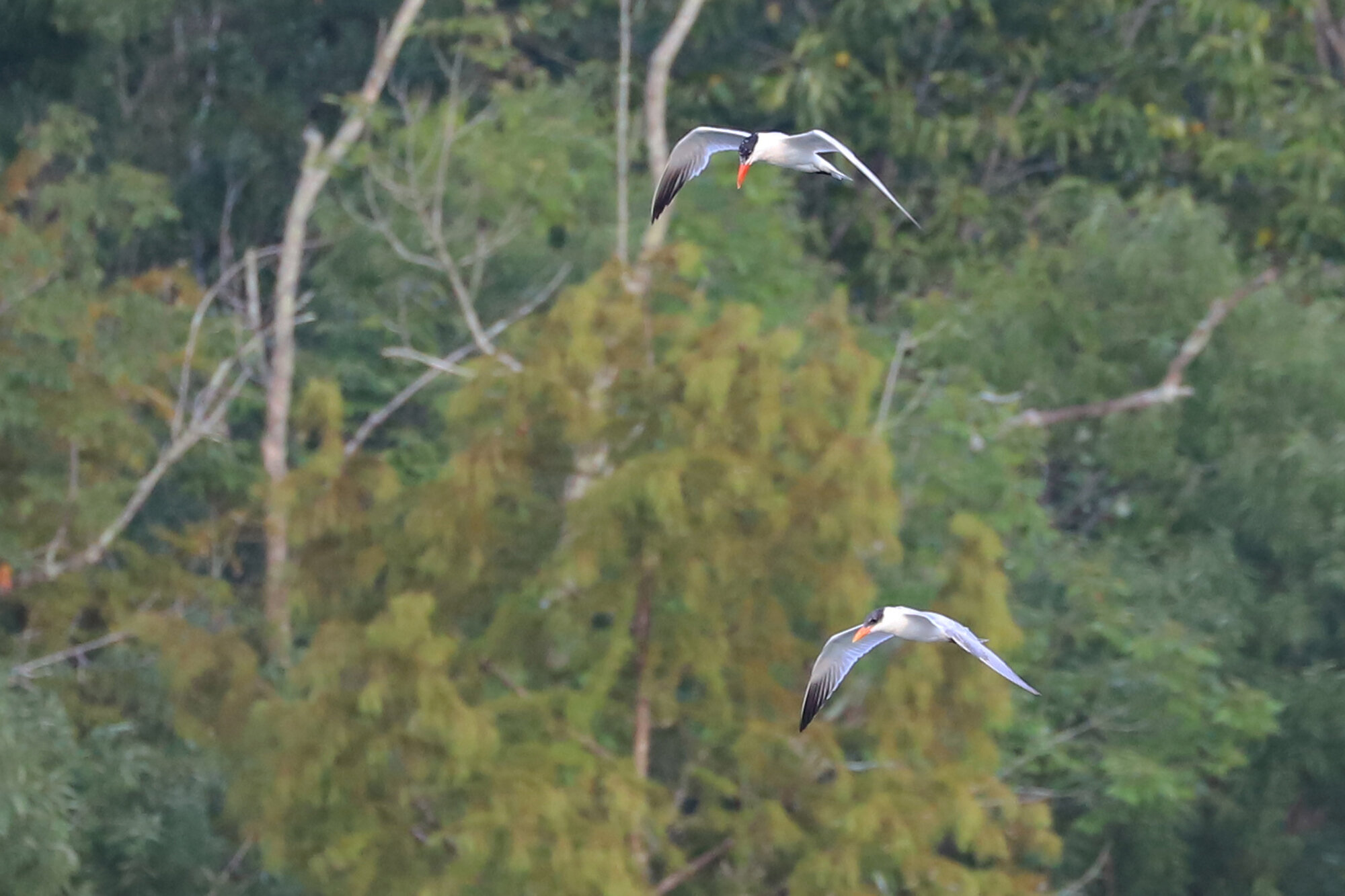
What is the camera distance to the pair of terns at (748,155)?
233 inches

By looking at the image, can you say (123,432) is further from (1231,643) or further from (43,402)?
(1231,643)

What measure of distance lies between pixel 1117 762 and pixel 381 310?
598 centimetres

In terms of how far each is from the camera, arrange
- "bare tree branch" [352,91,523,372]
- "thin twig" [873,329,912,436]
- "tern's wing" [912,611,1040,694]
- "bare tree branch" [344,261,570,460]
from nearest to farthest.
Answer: "tern's wing" [912,611,1040,694] < "thin twig" [873,329,912,436] < "bare tree branch" [352,91,523,372] < "bare tree branch" [344,261,570,460]

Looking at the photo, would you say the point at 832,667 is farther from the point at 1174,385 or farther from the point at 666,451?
the point at 1174,385

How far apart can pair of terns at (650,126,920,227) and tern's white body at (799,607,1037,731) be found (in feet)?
3.19

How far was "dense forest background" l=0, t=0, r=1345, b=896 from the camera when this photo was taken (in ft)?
34.8

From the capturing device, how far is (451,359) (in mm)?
15414

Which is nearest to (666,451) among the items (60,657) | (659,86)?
(60,657)

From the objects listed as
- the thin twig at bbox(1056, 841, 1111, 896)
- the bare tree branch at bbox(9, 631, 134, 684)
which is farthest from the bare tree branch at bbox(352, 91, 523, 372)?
the thin twig at bbox(1056, 841, 1111, 896)

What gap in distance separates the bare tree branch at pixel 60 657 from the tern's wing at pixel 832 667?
25.1 ft

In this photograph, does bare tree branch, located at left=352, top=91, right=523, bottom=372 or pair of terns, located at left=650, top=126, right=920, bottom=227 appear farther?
bare tree branch, located at left=352, top=91, right=523, bottom=372

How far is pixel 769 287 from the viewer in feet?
49.6

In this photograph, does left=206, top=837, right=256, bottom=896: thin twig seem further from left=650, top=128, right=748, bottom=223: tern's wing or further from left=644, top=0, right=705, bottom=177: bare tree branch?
left=650, top=128, right=748, bottom=223: tern's wing

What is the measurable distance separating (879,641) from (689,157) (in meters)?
1.36
